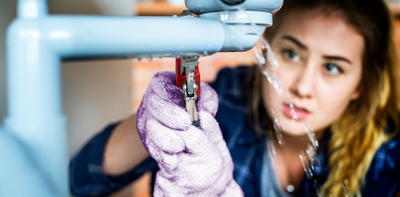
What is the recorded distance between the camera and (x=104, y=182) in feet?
1.83

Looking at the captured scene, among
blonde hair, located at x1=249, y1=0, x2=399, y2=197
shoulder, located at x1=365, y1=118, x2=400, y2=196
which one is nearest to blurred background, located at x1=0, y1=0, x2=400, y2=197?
blonde hair, located at x1=249, y1=0, x2=399, y2=197

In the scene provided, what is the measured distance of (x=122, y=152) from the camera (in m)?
0.54

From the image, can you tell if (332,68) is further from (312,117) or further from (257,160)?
(257,160)

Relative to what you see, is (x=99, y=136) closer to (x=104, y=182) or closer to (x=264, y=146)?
(x=104, y=182)

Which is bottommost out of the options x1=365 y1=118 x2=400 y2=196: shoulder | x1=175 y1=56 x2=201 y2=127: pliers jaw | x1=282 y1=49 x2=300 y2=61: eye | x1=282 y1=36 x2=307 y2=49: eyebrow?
x1=365 y1=118 x2=400 y2=196: shoulder

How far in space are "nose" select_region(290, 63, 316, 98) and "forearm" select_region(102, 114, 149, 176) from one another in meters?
0.33

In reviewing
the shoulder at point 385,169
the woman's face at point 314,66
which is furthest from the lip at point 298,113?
the shoulder at point 385,169

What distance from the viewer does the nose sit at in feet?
1.92

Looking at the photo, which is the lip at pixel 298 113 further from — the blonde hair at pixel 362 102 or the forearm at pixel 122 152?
the forearm at pixel 122 152

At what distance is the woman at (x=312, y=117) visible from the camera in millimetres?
567

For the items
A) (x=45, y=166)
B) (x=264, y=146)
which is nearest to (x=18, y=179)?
(x=45, y=166)

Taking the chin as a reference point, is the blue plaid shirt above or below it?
below

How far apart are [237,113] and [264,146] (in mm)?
114

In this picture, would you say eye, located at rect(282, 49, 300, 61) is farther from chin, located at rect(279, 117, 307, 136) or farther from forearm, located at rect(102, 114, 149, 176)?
forearm, located at rect(102, 114, 149, 176)
